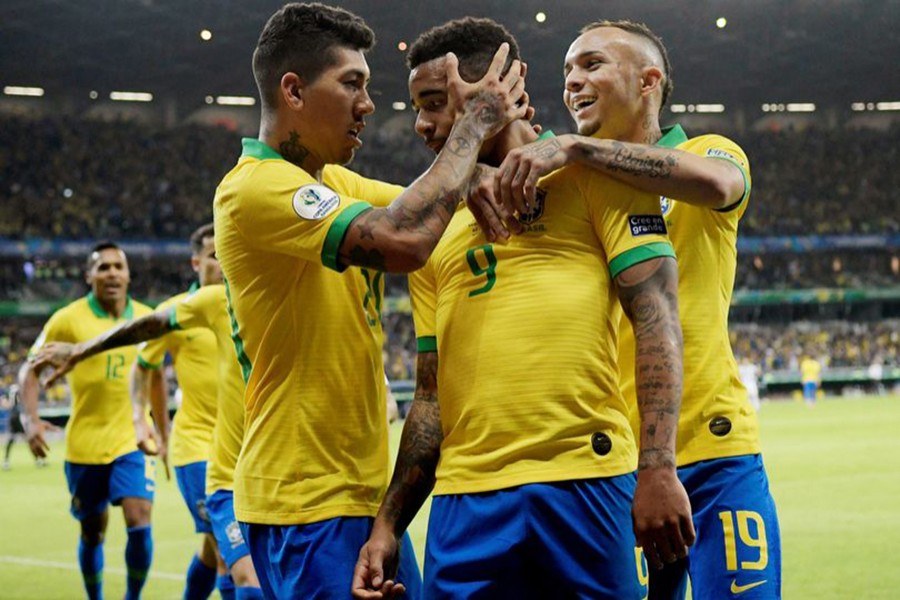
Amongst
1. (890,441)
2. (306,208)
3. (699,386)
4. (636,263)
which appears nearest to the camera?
(636,263)

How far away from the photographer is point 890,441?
23328 millimetres

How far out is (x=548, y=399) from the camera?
3.23 m

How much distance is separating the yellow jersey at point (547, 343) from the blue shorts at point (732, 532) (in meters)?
0.99

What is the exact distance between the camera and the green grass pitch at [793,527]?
33.2 ft

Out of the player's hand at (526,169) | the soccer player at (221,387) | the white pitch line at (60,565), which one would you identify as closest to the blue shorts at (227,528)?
the soccer player at (221,387)

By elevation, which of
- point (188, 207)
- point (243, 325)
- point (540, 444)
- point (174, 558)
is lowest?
point (174, 558)

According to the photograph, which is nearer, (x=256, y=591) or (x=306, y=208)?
(x=306, y=208)

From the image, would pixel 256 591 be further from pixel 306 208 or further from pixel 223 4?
pixel 223 4

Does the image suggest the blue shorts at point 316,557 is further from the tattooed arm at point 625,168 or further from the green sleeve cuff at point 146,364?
the green sleeve cuff at point 146,364

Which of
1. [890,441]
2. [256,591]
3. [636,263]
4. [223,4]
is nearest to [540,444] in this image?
[636,263]

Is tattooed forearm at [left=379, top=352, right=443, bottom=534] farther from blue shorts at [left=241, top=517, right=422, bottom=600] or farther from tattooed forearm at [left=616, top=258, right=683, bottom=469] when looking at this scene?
tattooed forearm at [left=616, top=258, right=683, bottom=469]

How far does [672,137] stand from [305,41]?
1.47 meters

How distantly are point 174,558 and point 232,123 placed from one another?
40229 millimetres

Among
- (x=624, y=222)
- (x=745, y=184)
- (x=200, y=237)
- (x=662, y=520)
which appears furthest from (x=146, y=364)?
(x=662, y=520)
